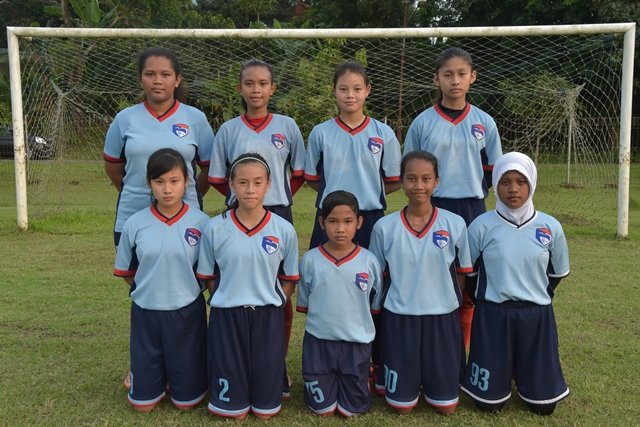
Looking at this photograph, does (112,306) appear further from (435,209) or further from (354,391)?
(435,209)

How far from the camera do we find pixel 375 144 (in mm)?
3246

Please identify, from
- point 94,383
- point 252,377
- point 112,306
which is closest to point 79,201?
point 112,306

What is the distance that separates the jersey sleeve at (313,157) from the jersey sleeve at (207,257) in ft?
2.22

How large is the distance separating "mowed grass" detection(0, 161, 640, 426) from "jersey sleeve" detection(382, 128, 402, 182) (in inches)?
45.7

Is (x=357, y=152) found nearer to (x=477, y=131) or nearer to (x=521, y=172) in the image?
(x=477, y=131)

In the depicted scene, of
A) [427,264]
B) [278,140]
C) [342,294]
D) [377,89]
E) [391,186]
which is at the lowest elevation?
[342,294]

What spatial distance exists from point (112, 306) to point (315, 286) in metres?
2.31

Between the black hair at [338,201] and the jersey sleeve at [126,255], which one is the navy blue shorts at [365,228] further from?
the jersey sleeve at [126,255]

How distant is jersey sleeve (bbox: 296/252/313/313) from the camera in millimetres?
3041

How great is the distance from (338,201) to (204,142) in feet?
2.81

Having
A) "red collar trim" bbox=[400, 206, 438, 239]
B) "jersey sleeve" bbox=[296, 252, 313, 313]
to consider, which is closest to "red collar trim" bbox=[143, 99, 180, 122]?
"jersey sleeve" bbox=[296, 252, 313, 313]

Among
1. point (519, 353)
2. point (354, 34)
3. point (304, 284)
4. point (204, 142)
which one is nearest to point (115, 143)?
point (204, 142)

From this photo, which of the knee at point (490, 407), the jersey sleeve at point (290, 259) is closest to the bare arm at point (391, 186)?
the jersey sleeve at point (290, 259)

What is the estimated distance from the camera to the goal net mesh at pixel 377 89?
8648mm
